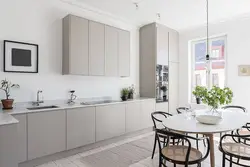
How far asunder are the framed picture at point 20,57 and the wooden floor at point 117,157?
165cm

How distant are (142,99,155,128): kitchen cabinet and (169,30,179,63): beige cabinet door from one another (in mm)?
1511

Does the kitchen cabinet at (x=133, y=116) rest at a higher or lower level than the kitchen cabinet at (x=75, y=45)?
lower

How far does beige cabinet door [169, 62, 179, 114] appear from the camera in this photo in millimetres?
5121

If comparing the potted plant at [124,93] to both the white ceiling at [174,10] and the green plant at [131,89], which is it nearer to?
the green plant at [131,89]

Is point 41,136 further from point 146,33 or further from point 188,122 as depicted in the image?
point 146,33

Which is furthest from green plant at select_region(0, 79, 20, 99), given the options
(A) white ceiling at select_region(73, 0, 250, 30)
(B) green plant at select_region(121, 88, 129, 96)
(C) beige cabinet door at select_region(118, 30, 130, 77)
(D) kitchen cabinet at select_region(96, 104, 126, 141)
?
(B) green plant at select_region(121, 88, 129, 96)

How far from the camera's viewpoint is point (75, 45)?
3.34 meters

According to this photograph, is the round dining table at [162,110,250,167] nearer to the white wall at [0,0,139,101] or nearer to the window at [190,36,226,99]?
the white wall at [0,0,139,101]

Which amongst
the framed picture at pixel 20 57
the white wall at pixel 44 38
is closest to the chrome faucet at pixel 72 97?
the white wall at pixel 44 38

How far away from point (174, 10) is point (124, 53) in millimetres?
1490

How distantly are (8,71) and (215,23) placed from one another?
4881 millimetres

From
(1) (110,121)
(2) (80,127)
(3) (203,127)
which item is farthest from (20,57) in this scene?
(3) (203,127)

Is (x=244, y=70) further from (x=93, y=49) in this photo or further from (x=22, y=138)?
(x=22, y=138)

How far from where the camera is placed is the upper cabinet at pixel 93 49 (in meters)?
3.31
